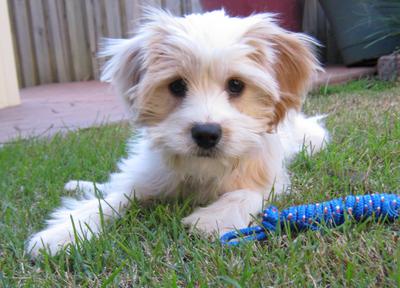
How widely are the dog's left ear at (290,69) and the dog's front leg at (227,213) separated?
1.32ft

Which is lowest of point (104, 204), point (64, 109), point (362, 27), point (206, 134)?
point (64, 109)

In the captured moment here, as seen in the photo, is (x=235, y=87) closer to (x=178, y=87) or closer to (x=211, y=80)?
(x=211, y=80)

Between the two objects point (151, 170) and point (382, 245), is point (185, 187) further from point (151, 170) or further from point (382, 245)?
point (382, 245)

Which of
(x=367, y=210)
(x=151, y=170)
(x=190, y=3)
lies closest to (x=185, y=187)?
(x=151, y=170)

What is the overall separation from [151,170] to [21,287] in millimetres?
1076

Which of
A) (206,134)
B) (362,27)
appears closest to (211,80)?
(206,134)

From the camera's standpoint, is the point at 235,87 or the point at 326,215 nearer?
the point at 326,215

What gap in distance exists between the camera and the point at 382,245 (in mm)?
1871

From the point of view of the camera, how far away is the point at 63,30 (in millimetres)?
9641

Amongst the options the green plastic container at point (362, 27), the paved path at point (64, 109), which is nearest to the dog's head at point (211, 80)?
the paved path at point (64, 109)

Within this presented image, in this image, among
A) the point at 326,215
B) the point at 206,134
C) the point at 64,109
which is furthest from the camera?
the point at 64,109

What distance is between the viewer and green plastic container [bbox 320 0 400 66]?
24.1 ft

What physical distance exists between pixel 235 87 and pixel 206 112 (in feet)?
0.80

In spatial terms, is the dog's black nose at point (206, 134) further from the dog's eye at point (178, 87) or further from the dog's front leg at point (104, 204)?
the dog's front leg at point (104, 204)
